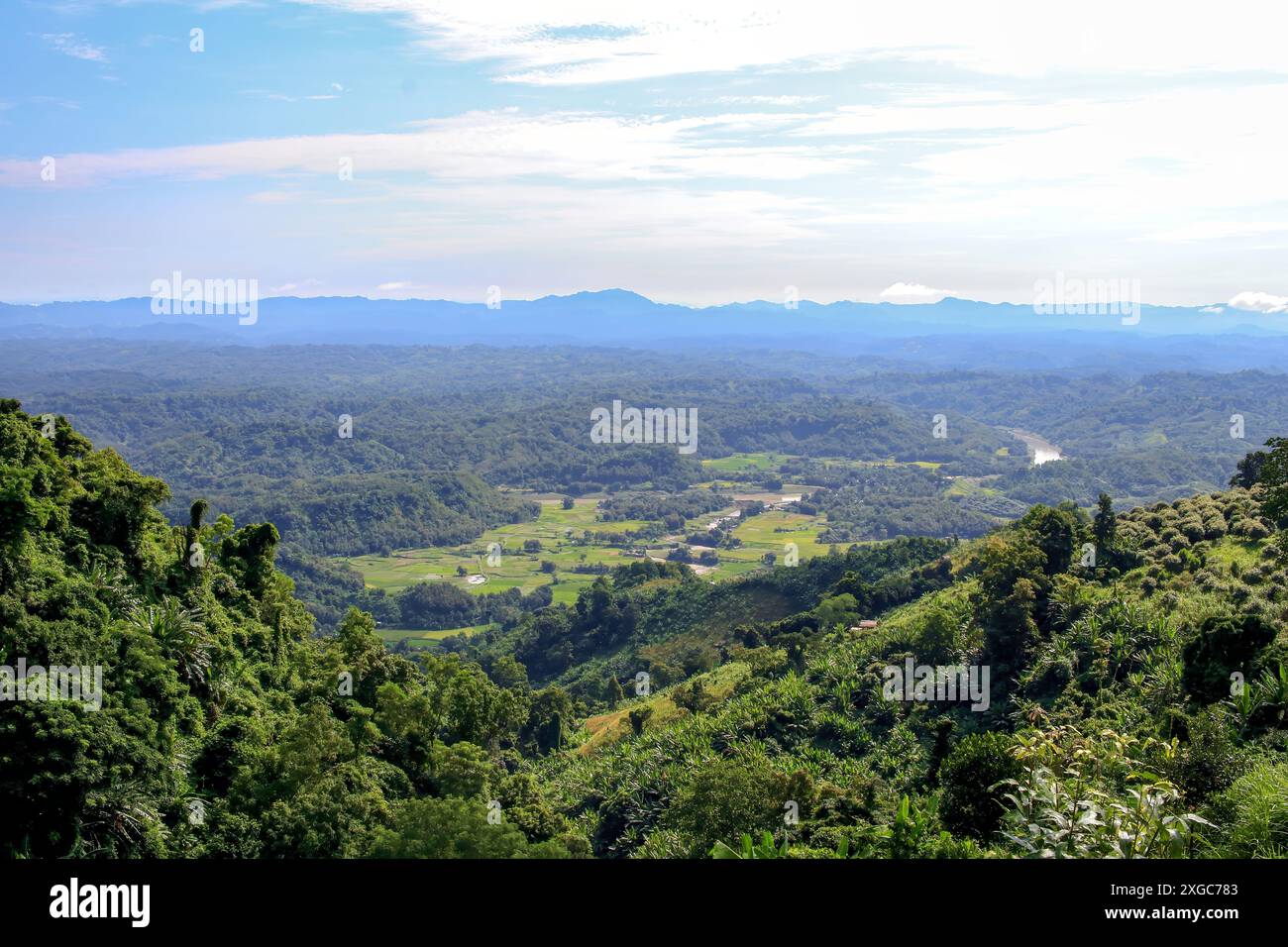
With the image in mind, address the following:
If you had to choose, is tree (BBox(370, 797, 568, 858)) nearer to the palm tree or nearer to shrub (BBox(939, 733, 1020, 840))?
the palm tree

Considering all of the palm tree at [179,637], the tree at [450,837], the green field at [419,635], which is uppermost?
the palm tree at [179,637]

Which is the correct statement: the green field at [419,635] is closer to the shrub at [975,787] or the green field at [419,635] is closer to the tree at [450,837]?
the tree at [450,837]

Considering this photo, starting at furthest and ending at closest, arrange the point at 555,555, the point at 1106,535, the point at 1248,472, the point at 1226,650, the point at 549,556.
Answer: the point at 555,555
the point at 549,556
the point at 1248,472
the point at 1106,535
the point at 1226,650

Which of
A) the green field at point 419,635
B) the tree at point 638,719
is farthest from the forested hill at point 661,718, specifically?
the green field at point 419,635

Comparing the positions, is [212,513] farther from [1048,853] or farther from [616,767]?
[1048,853]

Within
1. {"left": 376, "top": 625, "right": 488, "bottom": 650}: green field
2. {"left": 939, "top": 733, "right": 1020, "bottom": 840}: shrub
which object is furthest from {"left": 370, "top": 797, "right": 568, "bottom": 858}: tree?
{"left": 376, "top": 625, "right": 488, "bottom": 650}: green field

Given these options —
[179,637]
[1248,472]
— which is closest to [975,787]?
[179,637]

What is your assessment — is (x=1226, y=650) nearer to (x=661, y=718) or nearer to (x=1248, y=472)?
(x=1248, y=472)
